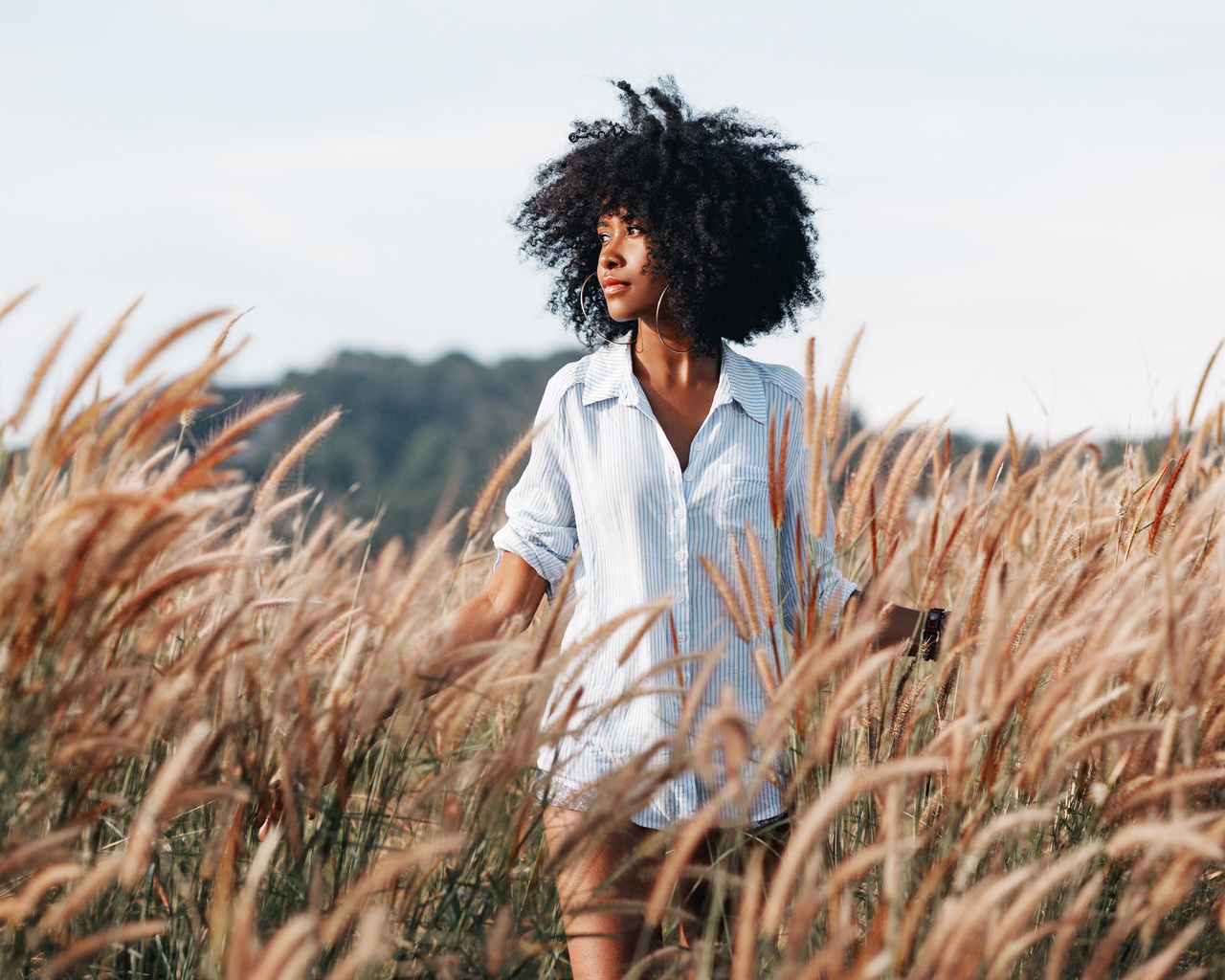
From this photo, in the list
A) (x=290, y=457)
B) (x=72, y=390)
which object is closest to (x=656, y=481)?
(x=290, y=457)

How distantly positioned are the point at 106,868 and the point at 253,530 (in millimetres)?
453

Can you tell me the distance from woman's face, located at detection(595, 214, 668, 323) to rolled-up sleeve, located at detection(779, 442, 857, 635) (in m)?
0.41

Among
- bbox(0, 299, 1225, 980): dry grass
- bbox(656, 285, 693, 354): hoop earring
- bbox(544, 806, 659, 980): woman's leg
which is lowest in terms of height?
bbox(544, 806, 659, 980): woman's leg

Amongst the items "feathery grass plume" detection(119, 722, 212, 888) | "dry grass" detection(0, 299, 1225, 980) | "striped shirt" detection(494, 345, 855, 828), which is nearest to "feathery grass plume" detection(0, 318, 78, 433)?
"dry grass" detection(0, 299, 1225, 980)

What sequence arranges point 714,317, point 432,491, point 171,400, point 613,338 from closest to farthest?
point 171,400 → point 714,317 → point 613,338 → point 432,491

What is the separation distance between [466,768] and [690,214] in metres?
1.34

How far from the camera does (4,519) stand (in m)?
1.15

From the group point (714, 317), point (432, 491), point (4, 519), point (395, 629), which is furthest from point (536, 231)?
point (432, 491)

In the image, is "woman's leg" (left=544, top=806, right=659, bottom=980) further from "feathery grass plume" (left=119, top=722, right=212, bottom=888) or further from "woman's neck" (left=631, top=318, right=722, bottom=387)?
"woman's neck" (left=631, top=318, right=722, bottom=387)

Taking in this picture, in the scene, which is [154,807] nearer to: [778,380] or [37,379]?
[37,379]

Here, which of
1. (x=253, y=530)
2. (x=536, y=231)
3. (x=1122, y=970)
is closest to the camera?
(x=253, y=530)

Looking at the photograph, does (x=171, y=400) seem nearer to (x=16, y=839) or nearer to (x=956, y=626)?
(x=16, y=839)

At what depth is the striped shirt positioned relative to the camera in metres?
1.73

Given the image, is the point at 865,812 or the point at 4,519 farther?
the point at 865,812
